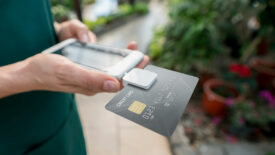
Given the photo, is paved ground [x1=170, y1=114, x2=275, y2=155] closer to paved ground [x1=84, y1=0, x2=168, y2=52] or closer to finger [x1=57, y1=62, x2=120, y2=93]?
finger [x1=57, y1=62, x2=120, y2=93]

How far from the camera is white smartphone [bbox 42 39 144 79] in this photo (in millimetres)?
483

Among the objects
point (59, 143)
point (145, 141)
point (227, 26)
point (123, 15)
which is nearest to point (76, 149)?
point (59, 143)

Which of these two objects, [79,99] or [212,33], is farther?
[79,99]

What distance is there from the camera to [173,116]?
1.19 feet

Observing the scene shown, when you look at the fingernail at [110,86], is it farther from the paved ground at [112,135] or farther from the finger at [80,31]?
the paved ground at [112,135]

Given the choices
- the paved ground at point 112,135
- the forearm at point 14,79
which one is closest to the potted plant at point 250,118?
the paved ground at point 112,135

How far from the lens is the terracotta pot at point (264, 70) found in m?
1.63

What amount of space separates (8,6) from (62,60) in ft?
0.66

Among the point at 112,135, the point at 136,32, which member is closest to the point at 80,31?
the point at 112,135

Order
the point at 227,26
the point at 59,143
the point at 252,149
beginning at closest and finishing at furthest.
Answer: the point at 59,143, the point at 252,149, the point at 227,26

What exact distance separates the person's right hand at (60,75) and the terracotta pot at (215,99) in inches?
47.3

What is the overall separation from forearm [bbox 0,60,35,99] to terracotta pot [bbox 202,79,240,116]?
1.33m

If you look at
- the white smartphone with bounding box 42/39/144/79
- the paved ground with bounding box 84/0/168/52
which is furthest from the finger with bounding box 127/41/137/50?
the paved ground with bounding box 84/0/168/52

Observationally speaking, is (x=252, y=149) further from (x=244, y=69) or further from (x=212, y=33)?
(x=212, y=33)
